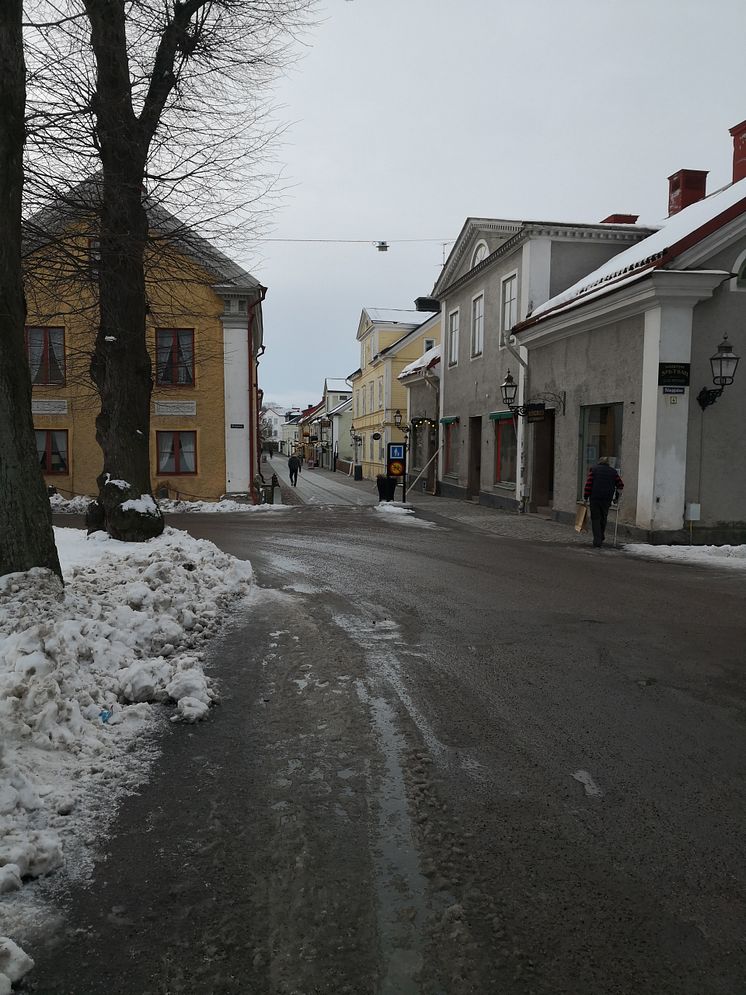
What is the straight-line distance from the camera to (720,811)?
3449 millimetres

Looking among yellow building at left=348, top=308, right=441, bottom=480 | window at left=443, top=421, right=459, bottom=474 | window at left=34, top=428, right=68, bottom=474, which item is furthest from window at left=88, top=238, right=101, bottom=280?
yellow building at left=348, top=308, right=441, bottom=480

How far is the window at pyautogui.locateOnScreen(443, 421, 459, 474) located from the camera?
84.0ft

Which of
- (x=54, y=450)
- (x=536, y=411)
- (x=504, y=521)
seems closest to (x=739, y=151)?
(x=536, y=411)

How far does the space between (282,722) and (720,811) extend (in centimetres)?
241

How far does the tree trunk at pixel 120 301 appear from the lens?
9.47 meters

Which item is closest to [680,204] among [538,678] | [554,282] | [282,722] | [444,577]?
[554,282]

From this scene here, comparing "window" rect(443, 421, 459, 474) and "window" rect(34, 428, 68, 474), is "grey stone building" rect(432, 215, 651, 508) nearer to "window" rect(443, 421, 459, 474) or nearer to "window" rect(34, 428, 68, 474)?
"window" rect(443, 421, 459, 474)

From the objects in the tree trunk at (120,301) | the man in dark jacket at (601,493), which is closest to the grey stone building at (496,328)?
the man in dark jacket at (601,493)

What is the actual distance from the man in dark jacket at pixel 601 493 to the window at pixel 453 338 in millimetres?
13039

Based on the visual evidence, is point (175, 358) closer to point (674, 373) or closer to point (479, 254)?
point (479, 254)

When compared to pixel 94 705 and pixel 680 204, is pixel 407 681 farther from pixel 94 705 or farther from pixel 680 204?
pixel 680 204

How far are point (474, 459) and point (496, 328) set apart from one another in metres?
4.42

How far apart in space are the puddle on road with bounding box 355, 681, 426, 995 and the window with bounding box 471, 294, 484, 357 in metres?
19.9

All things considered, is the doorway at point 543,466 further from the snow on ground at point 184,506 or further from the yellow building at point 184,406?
the yellow building at point 184,406
